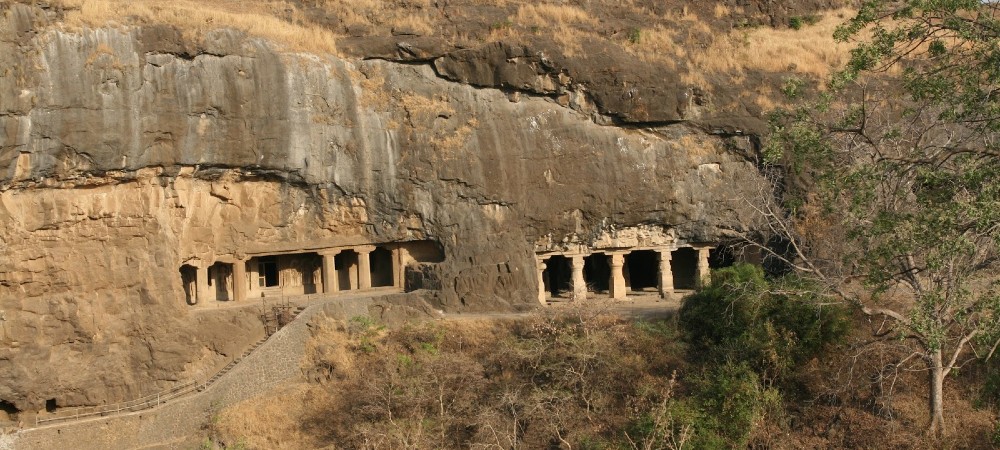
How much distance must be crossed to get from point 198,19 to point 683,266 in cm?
1474

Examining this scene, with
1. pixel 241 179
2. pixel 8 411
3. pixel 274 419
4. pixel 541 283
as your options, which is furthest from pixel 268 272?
pixel 8 411

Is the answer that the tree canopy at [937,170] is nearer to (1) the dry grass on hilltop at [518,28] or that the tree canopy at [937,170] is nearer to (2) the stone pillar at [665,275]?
(2) the stone pillar at [665,275]

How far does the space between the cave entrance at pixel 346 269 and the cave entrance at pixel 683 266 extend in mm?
8960

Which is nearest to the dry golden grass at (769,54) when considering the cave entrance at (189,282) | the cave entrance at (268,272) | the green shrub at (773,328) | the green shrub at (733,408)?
the green shrub at (773,328)

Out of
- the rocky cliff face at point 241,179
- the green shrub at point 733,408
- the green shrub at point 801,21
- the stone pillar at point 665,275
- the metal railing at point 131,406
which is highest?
the green shrub at point 801,21

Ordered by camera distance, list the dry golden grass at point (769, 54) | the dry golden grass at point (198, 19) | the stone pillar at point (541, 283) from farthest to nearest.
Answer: the dry golden grass at point (769, 54)
the stone pillar at point (541, 283)
the dry golden grass at point (198, 19)

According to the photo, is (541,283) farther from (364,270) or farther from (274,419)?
(274,419)

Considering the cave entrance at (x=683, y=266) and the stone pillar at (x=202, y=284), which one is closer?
the stone pillar at (x=202, y=284)

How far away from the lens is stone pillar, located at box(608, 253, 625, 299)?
29.0m

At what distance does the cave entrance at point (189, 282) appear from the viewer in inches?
1073

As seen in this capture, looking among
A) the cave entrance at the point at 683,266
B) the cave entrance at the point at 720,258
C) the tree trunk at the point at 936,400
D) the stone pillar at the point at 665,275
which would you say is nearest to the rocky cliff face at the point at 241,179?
the stone pillar at the point at 665,275

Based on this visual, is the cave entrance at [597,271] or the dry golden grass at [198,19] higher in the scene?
the dry golden grass at [198,19]

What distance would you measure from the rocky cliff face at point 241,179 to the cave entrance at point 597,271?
10.7 ft

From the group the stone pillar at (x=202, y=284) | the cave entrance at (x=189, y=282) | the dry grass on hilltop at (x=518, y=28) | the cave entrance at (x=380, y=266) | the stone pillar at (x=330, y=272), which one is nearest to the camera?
the dry grass on hilltop at (x=518, y=28)
